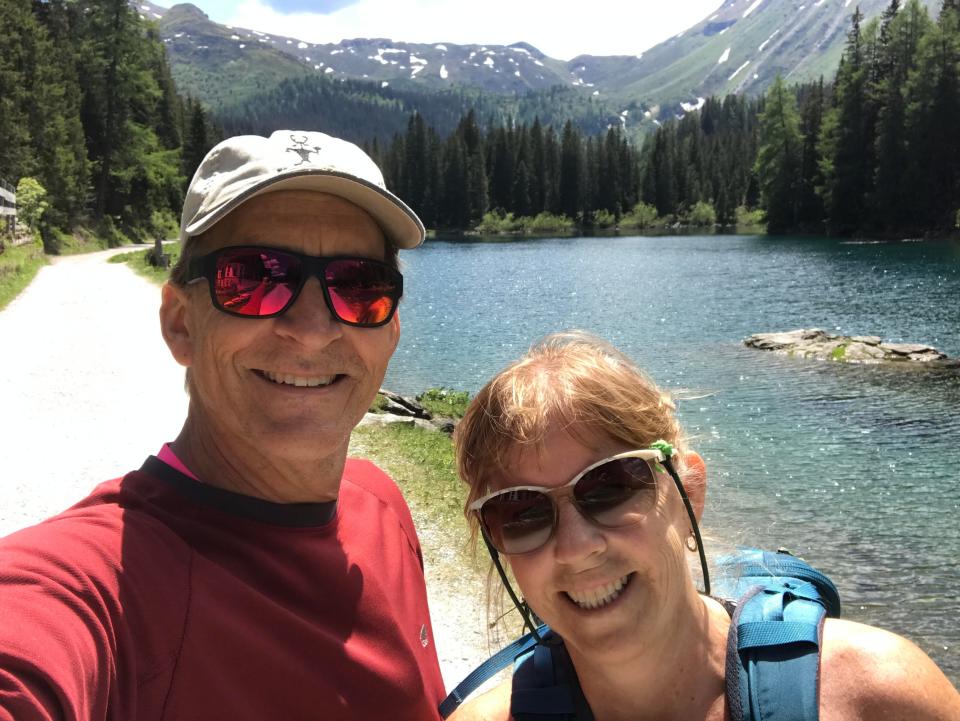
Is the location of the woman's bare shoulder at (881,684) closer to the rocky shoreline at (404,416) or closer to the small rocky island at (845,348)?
the rocky shoreline at (404,416)

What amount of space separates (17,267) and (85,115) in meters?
33.5

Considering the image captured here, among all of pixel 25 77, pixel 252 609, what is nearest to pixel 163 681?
pixel 252 609

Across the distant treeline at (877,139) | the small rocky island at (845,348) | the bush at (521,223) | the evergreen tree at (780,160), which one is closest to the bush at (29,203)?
the small rocky island at (845,348)

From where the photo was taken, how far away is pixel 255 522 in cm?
198

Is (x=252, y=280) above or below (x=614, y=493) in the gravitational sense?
above

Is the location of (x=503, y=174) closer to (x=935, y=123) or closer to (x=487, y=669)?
(x=935, y=123)

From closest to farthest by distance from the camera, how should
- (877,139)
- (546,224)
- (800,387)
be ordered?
(800,387)
(877,139)
(546,224)

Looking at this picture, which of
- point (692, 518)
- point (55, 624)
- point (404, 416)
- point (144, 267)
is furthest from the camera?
point (144, 267)

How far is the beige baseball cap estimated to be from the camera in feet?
6.65

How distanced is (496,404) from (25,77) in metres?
48.4

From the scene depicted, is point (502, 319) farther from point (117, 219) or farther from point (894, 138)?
point (894, 138)

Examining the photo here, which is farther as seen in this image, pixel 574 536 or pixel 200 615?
pixel 574 536

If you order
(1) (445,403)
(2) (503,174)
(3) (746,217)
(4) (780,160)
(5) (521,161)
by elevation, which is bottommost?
(1) (445,403)

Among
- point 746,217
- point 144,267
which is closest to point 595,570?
point 144,267
